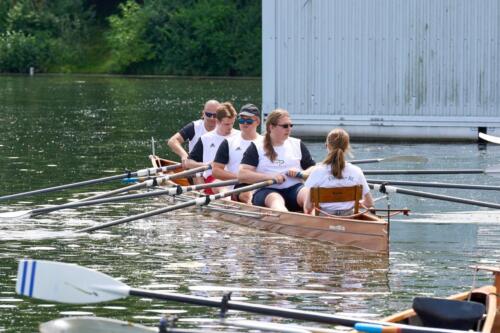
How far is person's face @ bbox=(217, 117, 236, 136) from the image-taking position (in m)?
19.2

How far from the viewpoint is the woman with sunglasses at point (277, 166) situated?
16.8 m

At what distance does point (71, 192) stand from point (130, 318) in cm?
986

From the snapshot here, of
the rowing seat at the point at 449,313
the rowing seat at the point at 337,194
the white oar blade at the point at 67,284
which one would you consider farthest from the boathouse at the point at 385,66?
the white oar blade at the point at 67,284

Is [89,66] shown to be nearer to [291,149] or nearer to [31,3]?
[31,3]

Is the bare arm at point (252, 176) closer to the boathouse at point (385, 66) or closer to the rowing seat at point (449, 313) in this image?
the rowing seat at point (449, 313)

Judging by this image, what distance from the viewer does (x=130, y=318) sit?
12.2 metres

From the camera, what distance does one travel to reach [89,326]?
9.56 metres

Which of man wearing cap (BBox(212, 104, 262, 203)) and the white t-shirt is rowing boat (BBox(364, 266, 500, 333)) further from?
man wearing cap (BBox(212, 104, 262, 203))

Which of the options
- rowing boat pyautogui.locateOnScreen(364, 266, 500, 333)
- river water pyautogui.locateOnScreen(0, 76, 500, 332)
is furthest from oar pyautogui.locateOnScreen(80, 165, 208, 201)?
rowing boat pyautogui.locateOnScreen(364, 266, 500, 333)

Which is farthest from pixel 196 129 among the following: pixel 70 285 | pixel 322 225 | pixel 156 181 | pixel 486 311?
pixel 486 311

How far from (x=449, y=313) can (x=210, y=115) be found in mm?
10923

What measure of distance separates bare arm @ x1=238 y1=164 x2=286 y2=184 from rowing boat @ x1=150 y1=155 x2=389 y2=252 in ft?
1.32

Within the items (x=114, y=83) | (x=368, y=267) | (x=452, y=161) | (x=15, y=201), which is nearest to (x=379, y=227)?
(x=368, y=267)

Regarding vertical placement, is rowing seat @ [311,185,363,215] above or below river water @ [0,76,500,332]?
above
